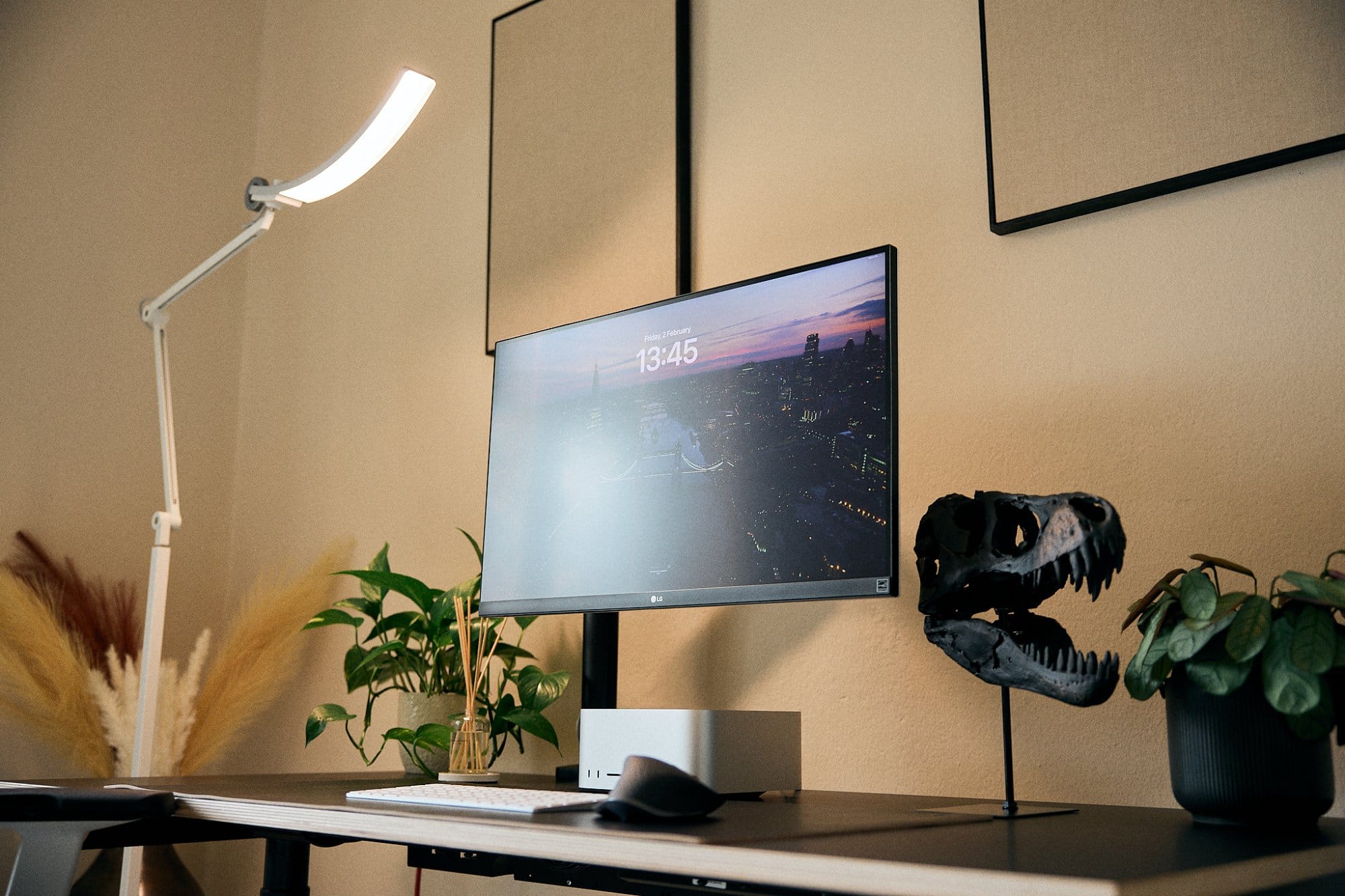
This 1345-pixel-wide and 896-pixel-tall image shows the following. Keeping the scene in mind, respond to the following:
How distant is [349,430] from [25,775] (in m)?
0.85

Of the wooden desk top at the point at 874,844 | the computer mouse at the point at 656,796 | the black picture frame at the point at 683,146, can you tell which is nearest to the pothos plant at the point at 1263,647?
the wooden desk top at the point at 874,844

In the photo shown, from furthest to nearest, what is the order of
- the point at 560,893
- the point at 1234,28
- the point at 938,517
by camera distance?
the point at 560,893, the point at 1234,28, the point at 938,517

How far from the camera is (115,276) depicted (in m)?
2.35

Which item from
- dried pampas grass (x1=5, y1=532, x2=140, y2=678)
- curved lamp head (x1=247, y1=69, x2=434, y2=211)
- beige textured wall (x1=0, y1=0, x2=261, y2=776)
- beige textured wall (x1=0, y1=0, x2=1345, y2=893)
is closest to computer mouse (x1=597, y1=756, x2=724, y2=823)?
beige textured wall (x1=0, y1=0, x2=1345, y2=893)

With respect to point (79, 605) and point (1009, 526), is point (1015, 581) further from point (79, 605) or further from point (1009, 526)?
point (79, 605)

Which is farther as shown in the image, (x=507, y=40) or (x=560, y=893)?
(x=507, y=40)

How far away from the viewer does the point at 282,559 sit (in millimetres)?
2379

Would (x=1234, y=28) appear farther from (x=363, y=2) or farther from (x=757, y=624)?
(x=363, y=2)

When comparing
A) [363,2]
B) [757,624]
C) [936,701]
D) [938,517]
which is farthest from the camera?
[363,2]

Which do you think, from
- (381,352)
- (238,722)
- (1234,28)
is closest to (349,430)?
(381,352)

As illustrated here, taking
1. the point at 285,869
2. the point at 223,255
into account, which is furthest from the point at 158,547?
the point at 285,869

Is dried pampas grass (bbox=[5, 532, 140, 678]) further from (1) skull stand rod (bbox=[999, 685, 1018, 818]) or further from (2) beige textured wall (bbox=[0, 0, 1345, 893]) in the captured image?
(1) skull stand rod (bbox=[999, 685, 1018, 818])

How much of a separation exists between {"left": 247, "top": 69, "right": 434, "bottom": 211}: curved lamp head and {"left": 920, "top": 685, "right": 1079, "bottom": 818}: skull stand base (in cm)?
112

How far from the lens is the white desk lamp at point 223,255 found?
1632mm
